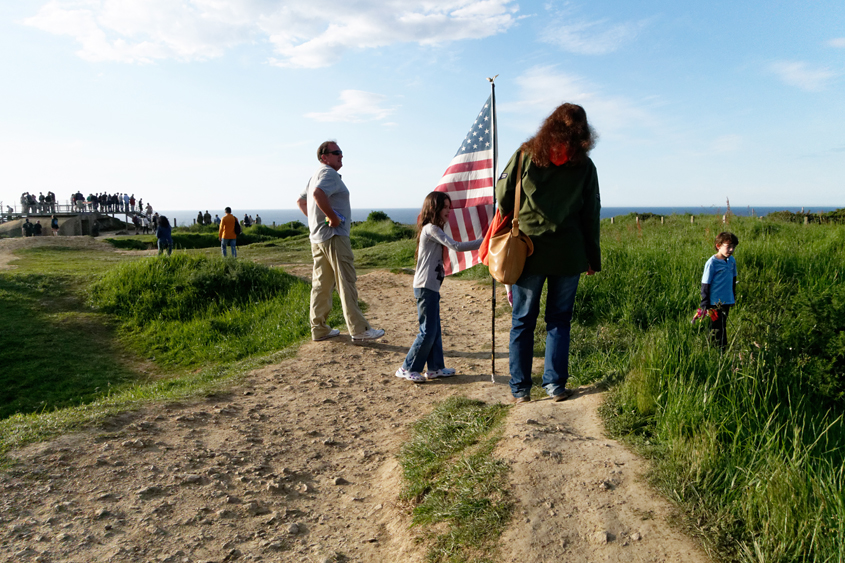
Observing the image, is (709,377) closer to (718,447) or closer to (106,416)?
(718,447)

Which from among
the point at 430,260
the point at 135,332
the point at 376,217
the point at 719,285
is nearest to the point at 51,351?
the point at 135,332

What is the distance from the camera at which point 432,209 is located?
17.0 ft

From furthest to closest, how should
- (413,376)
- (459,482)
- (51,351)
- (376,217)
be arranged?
(376,217)
(51,351)
(413,376)
(459,482)

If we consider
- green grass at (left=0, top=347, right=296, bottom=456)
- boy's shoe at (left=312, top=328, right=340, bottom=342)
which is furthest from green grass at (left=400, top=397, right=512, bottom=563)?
boy's shoe at (left=312, top=328, right=340, bottom=342)

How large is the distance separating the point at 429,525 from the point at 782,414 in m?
2.48

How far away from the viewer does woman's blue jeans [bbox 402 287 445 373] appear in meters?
5.21

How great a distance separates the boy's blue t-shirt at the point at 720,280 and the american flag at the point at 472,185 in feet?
8.15

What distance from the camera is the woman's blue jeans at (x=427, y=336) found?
5.21 m

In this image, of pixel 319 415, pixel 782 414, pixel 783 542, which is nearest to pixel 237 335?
pixel 319 415

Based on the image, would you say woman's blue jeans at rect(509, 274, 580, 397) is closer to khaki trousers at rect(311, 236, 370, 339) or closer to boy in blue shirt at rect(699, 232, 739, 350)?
boy in blue shirt at rect(699, 232, 739, 350)

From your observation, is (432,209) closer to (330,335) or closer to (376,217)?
(330,335)

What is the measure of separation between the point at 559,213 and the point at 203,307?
7.69 m

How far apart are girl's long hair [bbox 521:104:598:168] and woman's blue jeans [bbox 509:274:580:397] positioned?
861 mm

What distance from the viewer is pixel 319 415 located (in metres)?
4.96
